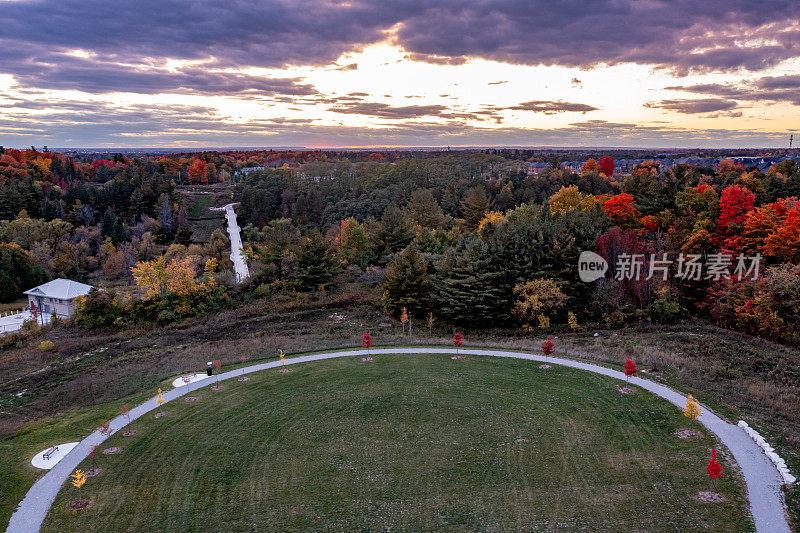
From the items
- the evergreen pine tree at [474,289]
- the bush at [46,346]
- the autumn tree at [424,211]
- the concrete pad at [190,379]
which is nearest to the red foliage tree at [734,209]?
the evergreen pine tree at [474,289]

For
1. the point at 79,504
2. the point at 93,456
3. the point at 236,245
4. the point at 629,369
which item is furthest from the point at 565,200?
the point at 79,504

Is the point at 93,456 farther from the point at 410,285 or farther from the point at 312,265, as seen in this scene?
the point at 312,265

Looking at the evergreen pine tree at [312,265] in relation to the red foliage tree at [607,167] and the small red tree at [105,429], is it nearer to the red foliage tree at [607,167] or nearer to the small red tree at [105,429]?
the small red tree at [105,429]

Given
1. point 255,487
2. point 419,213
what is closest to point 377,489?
point 255,487

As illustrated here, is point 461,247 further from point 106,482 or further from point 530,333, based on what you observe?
Answer: point 106,482

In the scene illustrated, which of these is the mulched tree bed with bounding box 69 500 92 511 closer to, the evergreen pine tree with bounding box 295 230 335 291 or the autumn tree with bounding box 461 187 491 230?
the evergreen pine tree with bounding box 295 230 335 291
